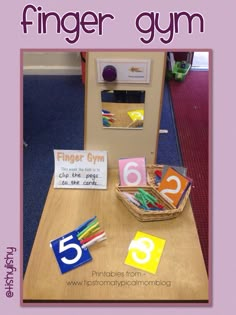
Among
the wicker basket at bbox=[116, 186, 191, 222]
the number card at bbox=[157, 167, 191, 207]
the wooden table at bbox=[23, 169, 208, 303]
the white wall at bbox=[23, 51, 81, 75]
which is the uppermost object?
the white wall at bbox=[23, 51, 81, 75]

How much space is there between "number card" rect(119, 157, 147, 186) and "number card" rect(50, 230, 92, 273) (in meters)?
0.28

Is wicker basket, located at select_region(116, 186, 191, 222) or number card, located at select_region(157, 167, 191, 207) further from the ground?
number card, located at select_region(157, 167, 191, 207)

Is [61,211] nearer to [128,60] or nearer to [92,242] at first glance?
[92,242]

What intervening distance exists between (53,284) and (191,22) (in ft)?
2.82

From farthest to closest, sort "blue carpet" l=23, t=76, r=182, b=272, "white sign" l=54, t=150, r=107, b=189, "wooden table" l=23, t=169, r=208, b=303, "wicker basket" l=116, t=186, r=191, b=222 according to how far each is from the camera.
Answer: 1. "blue carpet" l=23, t=76, r=182, b=272
2. "white sign" l=54, t=150, r=107, b=189
3. "wicker basket" l=116, t=186, r=191, b=222
4. "wooden table" l=23, t=169, r=208, b=303

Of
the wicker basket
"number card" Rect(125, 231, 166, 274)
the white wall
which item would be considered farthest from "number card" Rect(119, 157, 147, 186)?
the white wall

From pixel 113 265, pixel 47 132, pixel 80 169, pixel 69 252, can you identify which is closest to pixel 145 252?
pixel 113 265

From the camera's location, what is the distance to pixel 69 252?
103cm

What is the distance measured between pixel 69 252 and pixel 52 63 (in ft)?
9.74

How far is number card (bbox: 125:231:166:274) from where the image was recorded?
1002mm

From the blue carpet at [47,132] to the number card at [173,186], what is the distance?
1023mm

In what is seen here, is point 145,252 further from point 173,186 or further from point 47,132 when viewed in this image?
point 47,132

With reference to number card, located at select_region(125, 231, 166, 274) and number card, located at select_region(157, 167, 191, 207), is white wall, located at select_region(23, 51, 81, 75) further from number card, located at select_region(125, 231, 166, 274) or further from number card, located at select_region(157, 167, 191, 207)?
number card, located at select_region(125, 231, 166, 274)

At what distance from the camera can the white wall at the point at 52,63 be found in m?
3.54
